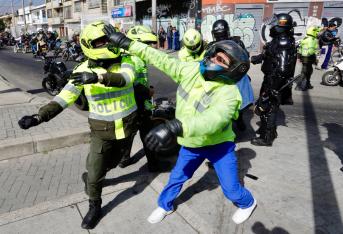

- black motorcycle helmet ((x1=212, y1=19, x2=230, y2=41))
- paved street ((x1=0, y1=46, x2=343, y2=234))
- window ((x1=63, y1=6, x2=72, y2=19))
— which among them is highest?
window ((x1=63, y1=6, x2=72, y2=19))

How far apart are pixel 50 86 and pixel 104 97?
7460mm

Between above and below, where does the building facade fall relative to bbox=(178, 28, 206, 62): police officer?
above

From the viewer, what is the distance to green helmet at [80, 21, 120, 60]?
9.00 ft

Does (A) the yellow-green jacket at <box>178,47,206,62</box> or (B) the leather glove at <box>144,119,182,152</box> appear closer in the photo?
(B) the leather glove at <box>144,119,182,152</box>

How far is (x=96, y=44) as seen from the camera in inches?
110

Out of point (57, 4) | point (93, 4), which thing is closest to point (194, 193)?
point (93, 4)

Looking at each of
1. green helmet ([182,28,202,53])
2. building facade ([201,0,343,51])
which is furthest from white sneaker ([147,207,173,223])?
building facade ([201,0,343,51])

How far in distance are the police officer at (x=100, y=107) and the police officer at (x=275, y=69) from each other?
2.69 m

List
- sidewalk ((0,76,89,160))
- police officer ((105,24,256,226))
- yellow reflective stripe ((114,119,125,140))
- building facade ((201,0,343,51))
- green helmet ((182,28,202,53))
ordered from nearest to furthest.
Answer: police officer ((105,24,256,226))
yellow reflective stripe ((114,119,125,140))
green helmet ((182,28,202,53))
sidewalk ((0,76,89,160))
building facade ((201,0,343,51))

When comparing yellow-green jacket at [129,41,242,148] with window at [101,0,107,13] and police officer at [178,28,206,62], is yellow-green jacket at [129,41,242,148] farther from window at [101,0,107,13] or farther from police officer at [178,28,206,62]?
window at [101,0,107,13]

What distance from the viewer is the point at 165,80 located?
1145cm

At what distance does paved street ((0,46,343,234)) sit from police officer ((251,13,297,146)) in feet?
1.14

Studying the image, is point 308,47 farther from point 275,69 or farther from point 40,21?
point 40,21

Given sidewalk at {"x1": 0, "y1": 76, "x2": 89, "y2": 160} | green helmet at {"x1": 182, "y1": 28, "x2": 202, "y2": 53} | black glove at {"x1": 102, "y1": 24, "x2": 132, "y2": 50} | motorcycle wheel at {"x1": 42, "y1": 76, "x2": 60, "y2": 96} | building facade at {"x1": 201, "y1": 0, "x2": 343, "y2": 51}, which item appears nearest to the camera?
black glove at {"x1": 102, "y1": 24, "x2": 132, "y2": 50}
